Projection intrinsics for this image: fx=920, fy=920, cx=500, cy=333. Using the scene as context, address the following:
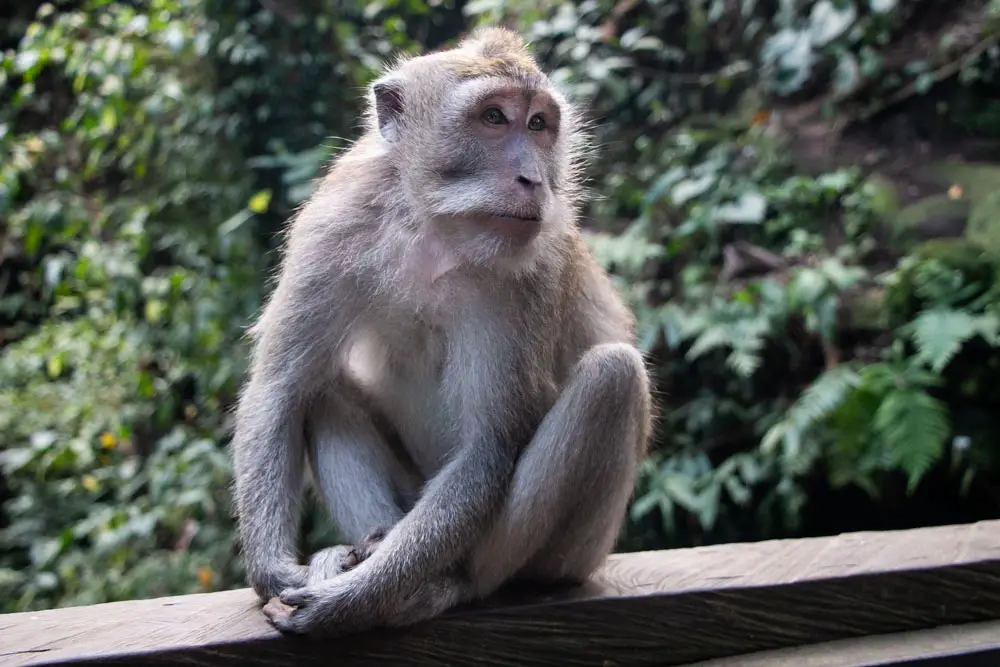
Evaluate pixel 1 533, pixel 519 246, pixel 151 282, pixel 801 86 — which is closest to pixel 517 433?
pixel 519 246

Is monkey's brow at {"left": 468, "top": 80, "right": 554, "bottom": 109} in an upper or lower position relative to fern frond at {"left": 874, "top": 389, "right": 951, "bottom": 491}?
upper

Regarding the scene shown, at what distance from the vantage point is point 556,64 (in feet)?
21.6

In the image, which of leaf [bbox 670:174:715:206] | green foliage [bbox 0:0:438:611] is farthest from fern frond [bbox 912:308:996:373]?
green foliage [bbox 0:0:438:611]

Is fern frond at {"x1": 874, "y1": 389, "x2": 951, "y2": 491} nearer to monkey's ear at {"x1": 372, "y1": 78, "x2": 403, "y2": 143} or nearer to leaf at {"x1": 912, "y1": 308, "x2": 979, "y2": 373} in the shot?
leaf at {"x1": 912, "y1": 308, "x2": 979, "y2": 373}

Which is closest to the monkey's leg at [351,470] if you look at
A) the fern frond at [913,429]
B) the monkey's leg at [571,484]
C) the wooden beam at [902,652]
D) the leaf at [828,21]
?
the monkey's leg at [571,484]

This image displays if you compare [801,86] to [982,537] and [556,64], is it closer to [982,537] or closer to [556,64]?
[556,64]

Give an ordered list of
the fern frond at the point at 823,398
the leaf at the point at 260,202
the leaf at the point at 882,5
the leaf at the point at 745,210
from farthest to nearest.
A: the leaf at the point at 882,5, the leaf at the point at 745,210, the leaf at the point at 260,202, the fern frond at the point at 823,398

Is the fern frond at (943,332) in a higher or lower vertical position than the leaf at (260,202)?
lower

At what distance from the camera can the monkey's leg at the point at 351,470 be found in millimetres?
2809

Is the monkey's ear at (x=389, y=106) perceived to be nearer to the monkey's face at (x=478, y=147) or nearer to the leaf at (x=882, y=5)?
the monkey's face at (x=478, y=147)

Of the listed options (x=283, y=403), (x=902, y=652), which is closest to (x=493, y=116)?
(x=283, y=403)

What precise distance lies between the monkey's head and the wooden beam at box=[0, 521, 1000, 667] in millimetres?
1011

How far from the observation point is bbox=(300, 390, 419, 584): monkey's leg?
2.81 meters

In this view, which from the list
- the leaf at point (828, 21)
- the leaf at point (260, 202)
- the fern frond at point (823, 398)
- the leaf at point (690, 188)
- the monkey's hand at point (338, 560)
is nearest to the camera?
the monkey's hand at point (338, 560)
